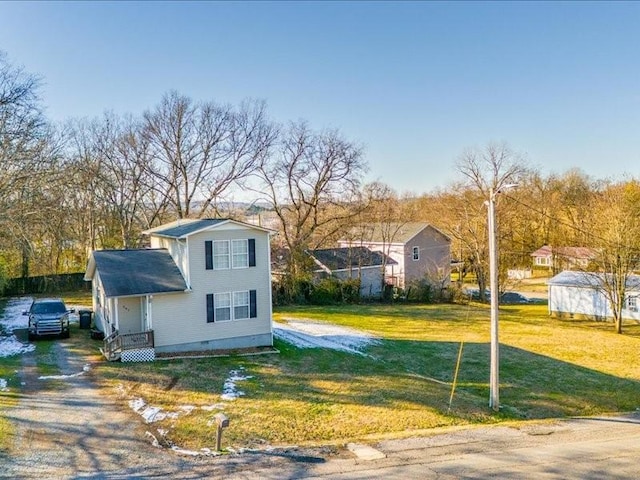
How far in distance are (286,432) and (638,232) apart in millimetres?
28640

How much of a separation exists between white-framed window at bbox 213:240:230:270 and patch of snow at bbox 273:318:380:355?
17.2ft

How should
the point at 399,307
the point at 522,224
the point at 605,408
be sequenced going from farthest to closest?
the point at 522,224 → the point at 399,307 → the point at 605,408

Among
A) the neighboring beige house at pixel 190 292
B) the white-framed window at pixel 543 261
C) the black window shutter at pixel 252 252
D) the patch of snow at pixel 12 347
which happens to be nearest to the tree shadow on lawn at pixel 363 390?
the neighboring beige house at pixel 190 292

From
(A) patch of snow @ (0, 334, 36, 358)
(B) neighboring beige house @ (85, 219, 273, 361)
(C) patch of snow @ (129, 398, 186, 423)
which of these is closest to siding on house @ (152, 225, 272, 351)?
(B) neighboring beige house @ (85, 219, 273, 361)

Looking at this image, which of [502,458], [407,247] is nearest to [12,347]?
[502,458]

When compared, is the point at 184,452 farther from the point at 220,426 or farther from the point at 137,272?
the point at 137,272

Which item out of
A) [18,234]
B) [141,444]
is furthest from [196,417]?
[18,234]

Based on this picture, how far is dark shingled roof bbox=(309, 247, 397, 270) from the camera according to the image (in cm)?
4406

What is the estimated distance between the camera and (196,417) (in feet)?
44.7

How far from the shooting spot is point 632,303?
3512cm

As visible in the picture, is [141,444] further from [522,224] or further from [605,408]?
[522,224]

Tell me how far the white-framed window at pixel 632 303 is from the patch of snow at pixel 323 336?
67.1ft

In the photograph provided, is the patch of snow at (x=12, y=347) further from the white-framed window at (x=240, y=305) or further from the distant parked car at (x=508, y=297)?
the distant parked car at (x=508, y=297)

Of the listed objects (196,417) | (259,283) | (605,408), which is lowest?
(605,408)
